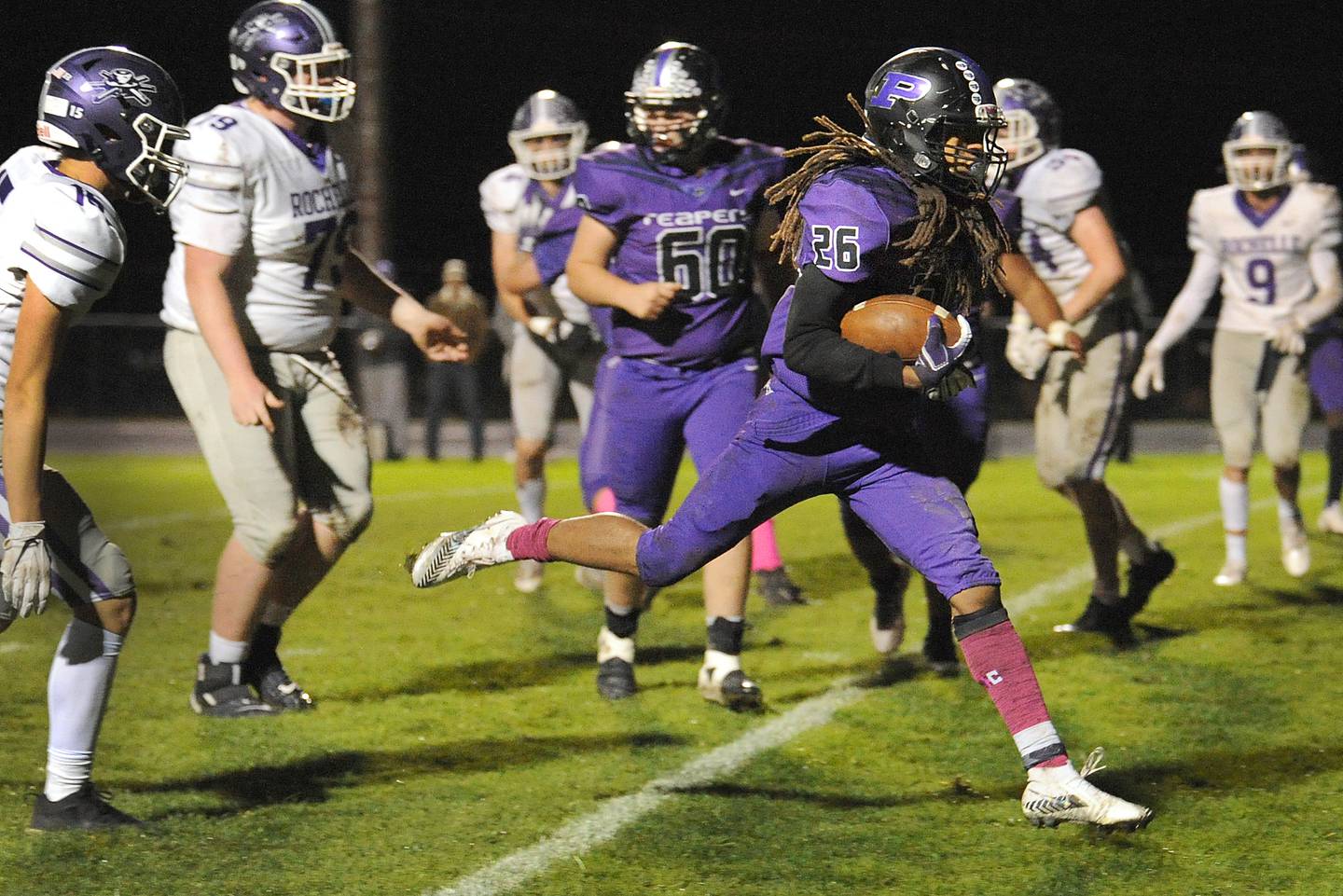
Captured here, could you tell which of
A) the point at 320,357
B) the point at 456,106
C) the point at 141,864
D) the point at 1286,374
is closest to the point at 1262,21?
the point at 456,106

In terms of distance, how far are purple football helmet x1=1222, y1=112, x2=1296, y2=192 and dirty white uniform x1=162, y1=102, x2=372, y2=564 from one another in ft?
13.3

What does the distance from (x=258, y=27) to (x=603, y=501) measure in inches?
73.0

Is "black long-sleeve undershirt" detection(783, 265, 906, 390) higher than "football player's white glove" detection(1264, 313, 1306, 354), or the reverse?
"black long-sleeve undershirt" detection(783, 265, 906, 390)

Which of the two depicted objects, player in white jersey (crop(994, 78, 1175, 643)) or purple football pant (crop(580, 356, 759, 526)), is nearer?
purple football pant (crop(580, 356, 759, 526))

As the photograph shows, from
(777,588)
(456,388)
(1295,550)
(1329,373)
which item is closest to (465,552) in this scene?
(777,588)

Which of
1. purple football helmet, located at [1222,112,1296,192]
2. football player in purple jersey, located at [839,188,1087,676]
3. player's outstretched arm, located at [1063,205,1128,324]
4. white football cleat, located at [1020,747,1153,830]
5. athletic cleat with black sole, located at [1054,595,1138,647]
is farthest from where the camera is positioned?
purple football helmet, located at [1222,112,1296,192]

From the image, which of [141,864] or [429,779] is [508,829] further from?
[141,864]

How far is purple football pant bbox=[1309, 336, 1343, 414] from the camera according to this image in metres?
8.23

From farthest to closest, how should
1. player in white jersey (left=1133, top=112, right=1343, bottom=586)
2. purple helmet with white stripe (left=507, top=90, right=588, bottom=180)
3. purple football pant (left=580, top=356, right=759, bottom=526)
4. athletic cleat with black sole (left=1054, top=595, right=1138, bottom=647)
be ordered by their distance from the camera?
player in white jersey (left=1133, top=112, right=1343, bottom=586) < purple helmet with white stripe (left=507, top=90, right=588, bottom=180) < athletic cleat with black sole (left=1054, top=595, right=1138, bottom=647) < purple football pant (left=580, top=356, right=759, bottom=526)

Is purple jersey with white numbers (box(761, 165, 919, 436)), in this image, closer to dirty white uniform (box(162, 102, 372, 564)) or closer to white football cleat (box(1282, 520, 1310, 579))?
dirty white uniform (box(162, 102, 372, 564))

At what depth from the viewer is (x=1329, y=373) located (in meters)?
8.26

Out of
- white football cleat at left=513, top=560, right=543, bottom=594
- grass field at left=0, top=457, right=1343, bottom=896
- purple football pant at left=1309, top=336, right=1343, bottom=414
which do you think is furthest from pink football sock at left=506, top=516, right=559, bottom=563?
purple football pant at left=1309, top=336, right=1343, bottom=414

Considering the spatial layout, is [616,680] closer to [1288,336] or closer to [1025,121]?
[1025,121]

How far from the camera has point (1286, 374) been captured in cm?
715
